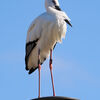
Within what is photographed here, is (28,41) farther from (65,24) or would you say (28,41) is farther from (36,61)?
(65,24)

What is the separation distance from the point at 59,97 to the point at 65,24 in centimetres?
335

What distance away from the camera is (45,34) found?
1071 cm

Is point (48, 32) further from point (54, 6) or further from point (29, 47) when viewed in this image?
point (29, 47)

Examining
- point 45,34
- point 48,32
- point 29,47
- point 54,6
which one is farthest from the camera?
point 29,47

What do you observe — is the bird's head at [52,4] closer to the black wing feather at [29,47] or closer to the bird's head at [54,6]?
the bird's head at [54,6]

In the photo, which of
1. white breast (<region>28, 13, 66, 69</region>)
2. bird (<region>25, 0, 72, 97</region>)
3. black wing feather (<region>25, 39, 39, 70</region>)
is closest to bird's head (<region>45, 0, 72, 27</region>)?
bird (<region>25, 0, 72, 97</region>)

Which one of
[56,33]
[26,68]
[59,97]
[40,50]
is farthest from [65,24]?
[59,97]

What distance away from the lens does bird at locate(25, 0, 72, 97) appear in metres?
10.4

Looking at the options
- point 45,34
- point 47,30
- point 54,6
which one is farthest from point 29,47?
point 54,6

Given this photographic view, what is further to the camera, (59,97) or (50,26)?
(50,26)

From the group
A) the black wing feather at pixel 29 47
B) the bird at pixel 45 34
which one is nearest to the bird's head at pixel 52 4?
the bird at pixel 45 34

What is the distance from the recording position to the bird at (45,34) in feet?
34.3

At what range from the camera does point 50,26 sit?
10477 mm

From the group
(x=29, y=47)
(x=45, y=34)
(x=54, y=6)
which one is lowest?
(x=29, y=47)
